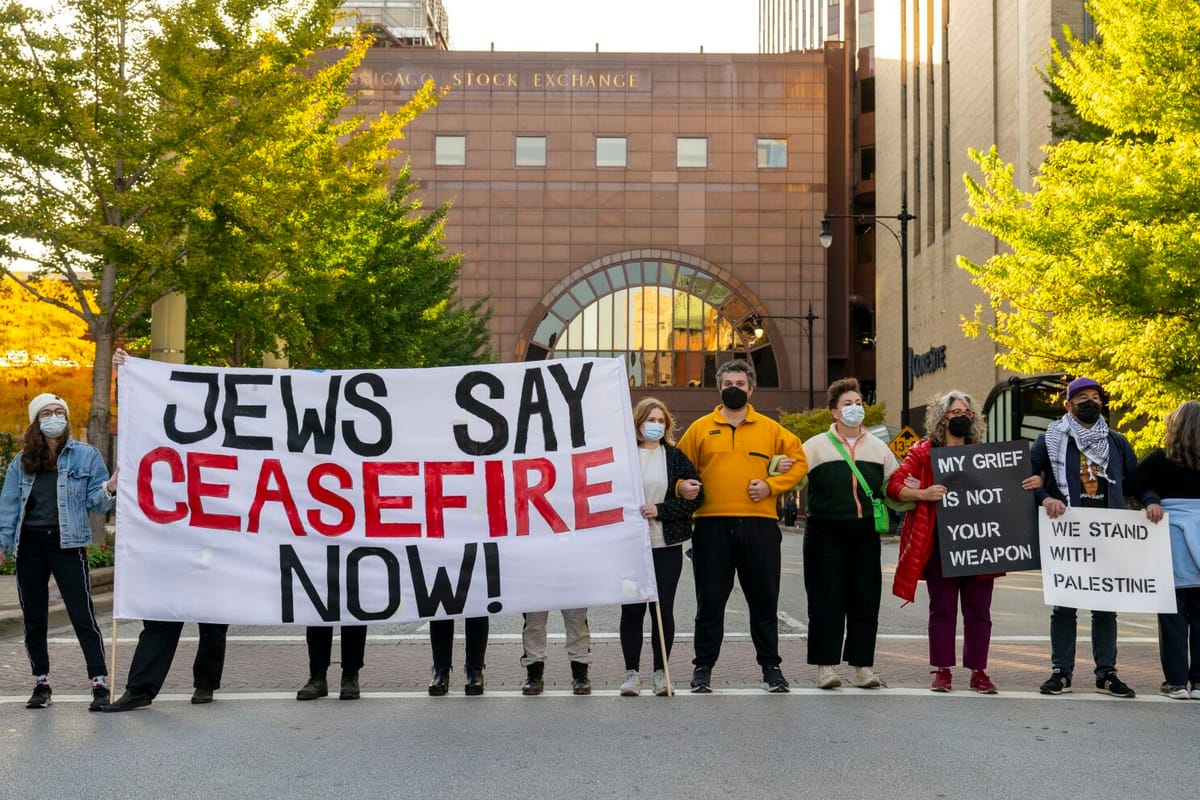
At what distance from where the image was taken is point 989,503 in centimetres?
927

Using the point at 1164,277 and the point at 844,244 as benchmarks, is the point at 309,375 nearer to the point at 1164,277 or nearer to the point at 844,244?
the point at 1164,277

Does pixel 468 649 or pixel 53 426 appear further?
pixel 468 649

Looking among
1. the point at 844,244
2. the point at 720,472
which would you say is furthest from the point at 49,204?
the point at 844,244

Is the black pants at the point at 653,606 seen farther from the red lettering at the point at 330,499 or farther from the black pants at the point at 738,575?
the red lettering at the point at 330,499

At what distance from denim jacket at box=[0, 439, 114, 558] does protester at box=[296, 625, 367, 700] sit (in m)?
1.50

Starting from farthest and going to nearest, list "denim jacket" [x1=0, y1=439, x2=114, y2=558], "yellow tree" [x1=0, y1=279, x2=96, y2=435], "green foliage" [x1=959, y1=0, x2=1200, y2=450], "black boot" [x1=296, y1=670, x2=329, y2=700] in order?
1. "yellow tree" [x1=0, y1=279, x2=96, y2=435]
2. "green foliage" [x1=959, y1=0, x2=1200, y2=450]
3. "black boot" [x1=296, y1=670, x2=329, y2=700]
4. "denim jacket" [x1=0, y1=439, x2=114, y2=558]

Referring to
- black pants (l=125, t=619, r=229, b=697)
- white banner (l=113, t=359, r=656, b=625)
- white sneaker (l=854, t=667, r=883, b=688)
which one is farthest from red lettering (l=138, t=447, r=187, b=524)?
white sneaker (l=854, t=667, r=883, b=688)

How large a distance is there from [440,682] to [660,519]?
1.70 metres

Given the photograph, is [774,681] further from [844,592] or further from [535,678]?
[535,678]

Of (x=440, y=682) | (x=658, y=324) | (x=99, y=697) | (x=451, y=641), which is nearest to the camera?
(x=99, y=697)

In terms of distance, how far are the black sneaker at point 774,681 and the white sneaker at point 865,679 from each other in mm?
479

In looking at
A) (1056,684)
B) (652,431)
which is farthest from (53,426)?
(1056,684)

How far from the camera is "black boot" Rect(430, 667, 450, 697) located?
883 centimetres

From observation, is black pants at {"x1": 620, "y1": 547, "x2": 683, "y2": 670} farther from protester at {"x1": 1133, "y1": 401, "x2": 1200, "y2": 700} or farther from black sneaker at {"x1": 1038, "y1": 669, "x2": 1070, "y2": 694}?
protester at {"x1": 1133, "y1": 401, "x2": 1200, "y2": 700}
